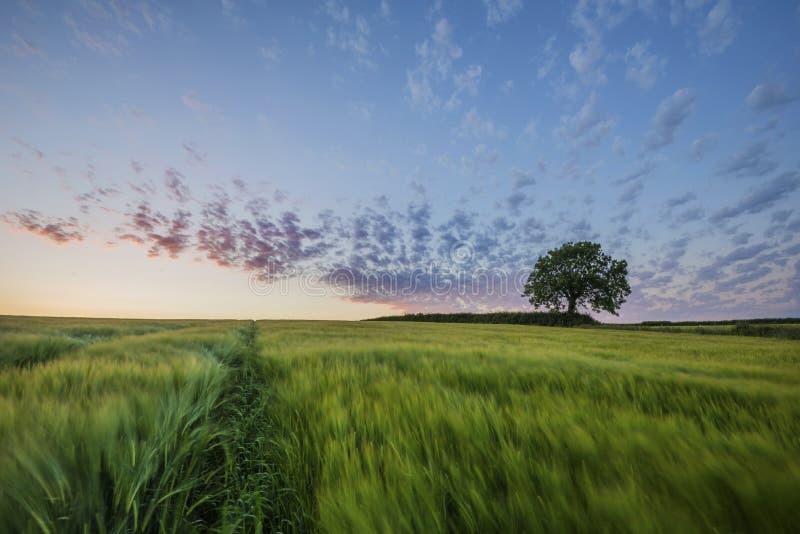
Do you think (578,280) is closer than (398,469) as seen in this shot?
No

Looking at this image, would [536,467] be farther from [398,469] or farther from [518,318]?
[518,318]

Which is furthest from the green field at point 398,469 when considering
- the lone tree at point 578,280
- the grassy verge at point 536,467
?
the lone tree at point 578,280

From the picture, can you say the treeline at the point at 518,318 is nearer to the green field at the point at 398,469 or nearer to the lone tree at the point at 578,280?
the lone tree at the point at 578,280

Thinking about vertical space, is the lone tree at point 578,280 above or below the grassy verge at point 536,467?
above

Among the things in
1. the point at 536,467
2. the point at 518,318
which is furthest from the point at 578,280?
the point at 536,467

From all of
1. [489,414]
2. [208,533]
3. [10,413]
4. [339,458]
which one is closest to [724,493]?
[489,414]

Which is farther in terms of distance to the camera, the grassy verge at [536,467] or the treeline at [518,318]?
the treeline at [518,318]

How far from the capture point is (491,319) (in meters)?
62.5

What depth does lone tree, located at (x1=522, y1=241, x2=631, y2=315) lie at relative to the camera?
40.3 metres

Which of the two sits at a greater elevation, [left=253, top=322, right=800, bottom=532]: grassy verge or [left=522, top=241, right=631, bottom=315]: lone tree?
[left=522, top=241, right=631, bottom=315]: lone tree

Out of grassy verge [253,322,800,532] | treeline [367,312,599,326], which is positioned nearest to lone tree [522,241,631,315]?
treeline [367,312,599,326]

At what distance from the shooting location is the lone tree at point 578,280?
40.3 meters

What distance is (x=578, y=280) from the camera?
40719mm

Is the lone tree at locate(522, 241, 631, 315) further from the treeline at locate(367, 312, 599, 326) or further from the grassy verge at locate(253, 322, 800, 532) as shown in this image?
the grassy verge at locate(253, 322, 800, 532)
